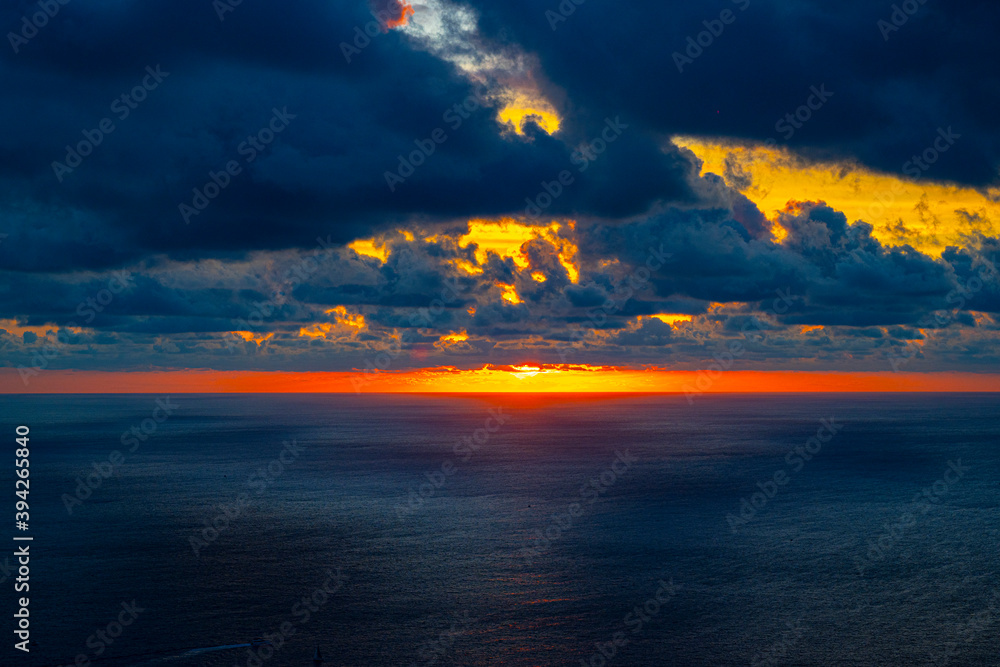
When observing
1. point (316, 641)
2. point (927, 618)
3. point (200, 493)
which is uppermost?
point (200, 493)

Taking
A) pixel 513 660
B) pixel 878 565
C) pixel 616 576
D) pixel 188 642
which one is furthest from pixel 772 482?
pixel 188 642

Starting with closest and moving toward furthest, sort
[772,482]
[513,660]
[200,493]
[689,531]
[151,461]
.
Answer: [513,660]
[689,531]
[200,493]
[772,482]
[151,461]

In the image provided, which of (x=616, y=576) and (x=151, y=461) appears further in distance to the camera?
(x=151, y=461)

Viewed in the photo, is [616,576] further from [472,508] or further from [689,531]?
[472,508]

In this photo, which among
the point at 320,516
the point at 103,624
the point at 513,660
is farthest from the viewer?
the point at 320,516

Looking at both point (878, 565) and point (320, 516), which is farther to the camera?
point (320, 516)

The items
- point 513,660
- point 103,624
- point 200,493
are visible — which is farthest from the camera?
point 200,493

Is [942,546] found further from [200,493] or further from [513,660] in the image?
[200,493]

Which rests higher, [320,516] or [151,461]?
[151,461]

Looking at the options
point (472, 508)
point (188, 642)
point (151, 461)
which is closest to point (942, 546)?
point (472, 508)
